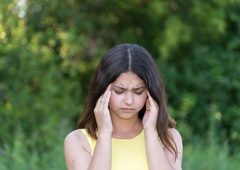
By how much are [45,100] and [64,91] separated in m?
0.58

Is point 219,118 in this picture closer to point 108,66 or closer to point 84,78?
point 84,78

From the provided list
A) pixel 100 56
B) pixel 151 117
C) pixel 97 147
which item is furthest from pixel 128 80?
pixel 100 56

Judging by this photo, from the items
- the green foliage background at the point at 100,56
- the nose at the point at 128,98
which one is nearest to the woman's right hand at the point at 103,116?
the nose at the point at 128,98

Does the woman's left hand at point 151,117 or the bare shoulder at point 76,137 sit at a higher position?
the woman's left hand at point 151,117

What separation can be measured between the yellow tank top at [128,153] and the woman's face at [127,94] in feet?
0.60

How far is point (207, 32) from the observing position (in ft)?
32.6

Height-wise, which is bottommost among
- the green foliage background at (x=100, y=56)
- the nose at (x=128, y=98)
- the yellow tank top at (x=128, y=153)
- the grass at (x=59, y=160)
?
the yellow tank top at (x=128, y=153)

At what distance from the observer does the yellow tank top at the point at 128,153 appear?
378 cm

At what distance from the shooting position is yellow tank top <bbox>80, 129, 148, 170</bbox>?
12.4 feet

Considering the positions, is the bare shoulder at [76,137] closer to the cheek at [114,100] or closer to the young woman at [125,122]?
→ the young woman at [125,122]

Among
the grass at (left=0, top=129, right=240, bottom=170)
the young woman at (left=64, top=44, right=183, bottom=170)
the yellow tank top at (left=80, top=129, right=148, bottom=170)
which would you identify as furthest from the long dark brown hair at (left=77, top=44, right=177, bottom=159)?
the grass at (left=0, top=129, right=240, bottom=170)

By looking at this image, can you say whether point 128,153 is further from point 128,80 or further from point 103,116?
point 128,80

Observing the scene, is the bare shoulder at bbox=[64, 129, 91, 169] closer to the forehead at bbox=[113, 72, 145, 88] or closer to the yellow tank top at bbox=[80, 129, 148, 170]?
the yellow tank top at bbox=[80, 129, 148, 170]

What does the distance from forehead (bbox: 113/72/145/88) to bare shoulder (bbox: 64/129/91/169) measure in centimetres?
38
